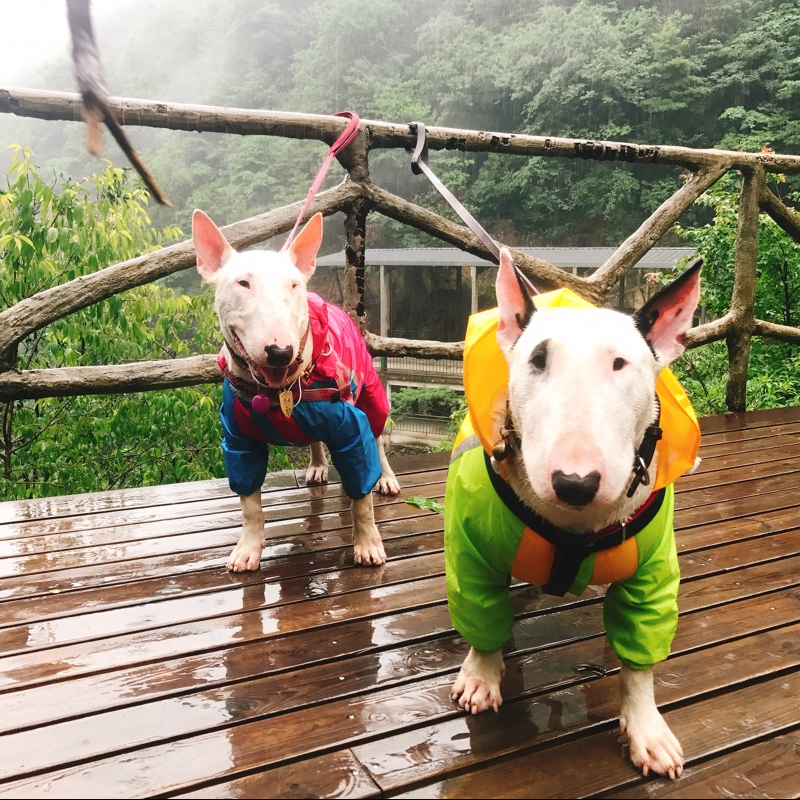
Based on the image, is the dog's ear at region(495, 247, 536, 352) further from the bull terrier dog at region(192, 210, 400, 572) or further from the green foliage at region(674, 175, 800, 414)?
the green foliage at region(674, 175, 800, 414)

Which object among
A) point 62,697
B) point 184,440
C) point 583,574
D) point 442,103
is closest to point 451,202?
point 583,574

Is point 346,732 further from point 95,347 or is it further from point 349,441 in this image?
point 95,347

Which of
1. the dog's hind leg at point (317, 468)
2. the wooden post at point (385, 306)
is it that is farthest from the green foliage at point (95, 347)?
the wooden post at point (385, 306)

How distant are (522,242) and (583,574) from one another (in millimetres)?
20546

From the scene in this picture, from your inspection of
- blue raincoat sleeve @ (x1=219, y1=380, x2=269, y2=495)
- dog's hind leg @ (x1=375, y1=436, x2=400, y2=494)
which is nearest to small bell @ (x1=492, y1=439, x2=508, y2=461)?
blue raincoat sleeve @ (x1=219, y1=380, x2=269, y2=495)

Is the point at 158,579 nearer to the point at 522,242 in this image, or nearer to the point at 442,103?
the point at 522,242

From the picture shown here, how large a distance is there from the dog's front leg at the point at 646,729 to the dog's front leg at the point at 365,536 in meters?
0.82

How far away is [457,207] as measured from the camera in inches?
68.8

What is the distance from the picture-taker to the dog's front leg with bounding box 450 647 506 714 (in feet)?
4.32

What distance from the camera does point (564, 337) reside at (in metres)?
1.04

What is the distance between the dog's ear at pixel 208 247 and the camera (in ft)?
5.78

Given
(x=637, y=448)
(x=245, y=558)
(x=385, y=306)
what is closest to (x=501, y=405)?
(x=637, y=448)

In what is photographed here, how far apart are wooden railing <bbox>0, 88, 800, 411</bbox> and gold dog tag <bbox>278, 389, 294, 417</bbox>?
0.74 meters

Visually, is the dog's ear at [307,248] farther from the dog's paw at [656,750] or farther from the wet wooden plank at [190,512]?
the dog's paw at [656,750]
